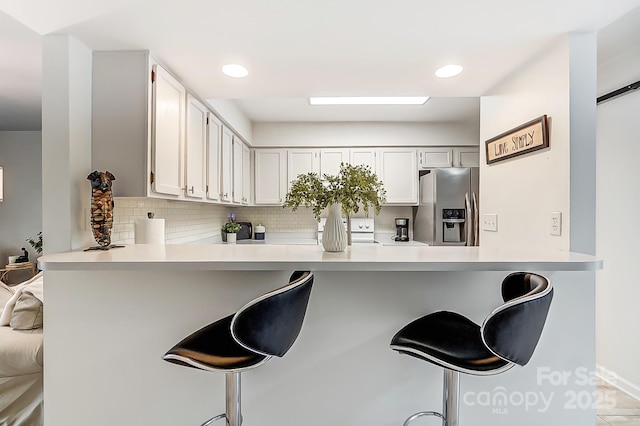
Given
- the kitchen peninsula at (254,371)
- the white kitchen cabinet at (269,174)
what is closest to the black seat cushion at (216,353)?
the kitchen peninsula at (254,371)

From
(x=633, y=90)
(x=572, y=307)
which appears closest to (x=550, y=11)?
(x=572, y=307)

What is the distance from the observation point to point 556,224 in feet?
5.65

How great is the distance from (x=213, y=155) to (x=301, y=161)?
1637 millimetres

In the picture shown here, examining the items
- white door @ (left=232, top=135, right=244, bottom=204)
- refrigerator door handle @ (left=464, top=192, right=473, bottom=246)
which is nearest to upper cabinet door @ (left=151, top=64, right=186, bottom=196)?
white door @ (left=232, top=135, right=244, bottom=204)

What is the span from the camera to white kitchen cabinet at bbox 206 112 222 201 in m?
2.81

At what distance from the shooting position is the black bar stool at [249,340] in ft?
3.57

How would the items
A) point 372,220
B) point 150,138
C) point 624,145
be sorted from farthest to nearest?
point 372,220 < point 624,145 < point 150,138

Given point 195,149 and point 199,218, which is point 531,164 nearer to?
point 195,149

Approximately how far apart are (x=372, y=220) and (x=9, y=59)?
3.76 m

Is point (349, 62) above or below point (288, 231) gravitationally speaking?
above

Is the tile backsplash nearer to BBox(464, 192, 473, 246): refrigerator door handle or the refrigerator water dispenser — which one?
the refrigerator water dispenser

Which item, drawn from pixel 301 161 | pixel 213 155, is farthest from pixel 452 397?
pixel 301 161

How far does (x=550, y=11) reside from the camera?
148cm

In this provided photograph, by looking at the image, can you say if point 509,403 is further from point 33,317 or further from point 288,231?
point 288,231
